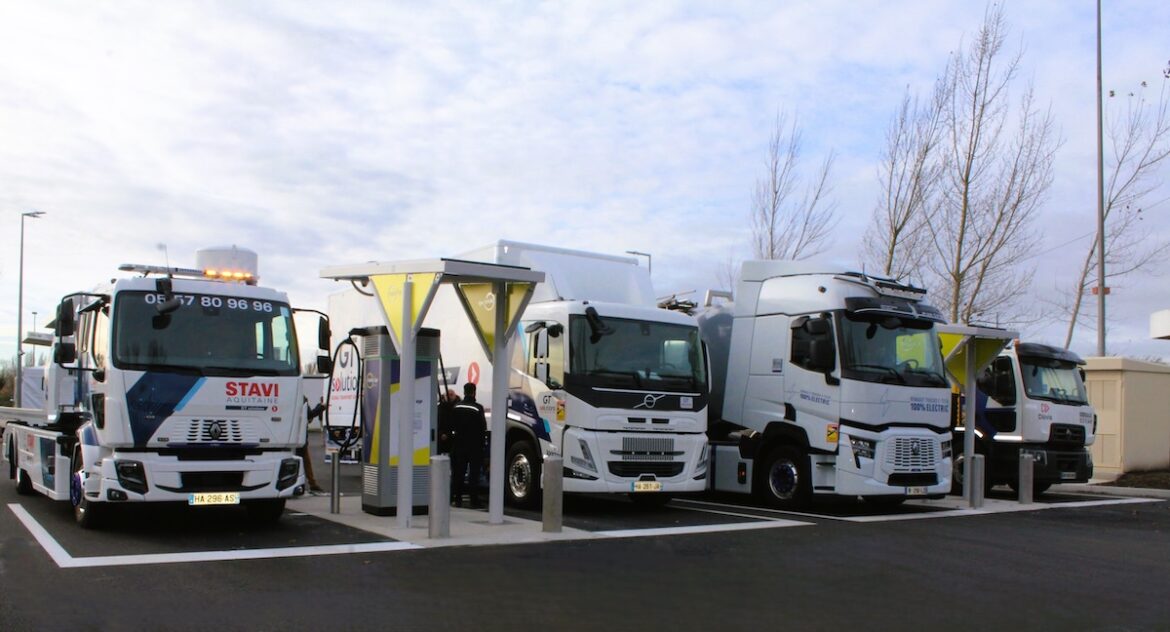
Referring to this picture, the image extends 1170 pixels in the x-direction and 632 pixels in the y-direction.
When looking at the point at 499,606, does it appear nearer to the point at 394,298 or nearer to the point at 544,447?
the point at 394,298

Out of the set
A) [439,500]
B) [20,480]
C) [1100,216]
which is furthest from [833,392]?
[1100,216]

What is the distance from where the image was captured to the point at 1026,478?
16.3 meters

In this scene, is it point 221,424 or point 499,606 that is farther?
point 221,424

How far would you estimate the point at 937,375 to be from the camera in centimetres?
1411

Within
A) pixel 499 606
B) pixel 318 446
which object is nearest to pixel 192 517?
pixel 499 606

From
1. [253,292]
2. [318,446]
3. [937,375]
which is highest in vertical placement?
[253,292]

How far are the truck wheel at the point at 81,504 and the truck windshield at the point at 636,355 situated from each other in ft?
18.5

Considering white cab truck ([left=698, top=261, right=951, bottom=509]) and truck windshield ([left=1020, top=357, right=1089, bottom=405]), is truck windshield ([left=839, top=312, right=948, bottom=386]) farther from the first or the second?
truck windshield ([left=1020, top=357, right=1089, bottom=405])

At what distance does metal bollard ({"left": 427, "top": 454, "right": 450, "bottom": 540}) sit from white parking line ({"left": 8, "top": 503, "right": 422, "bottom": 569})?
0.45m

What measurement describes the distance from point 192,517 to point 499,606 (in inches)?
246

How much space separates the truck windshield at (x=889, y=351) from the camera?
13.5 metres

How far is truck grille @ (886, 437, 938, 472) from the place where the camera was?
13484 millimetres

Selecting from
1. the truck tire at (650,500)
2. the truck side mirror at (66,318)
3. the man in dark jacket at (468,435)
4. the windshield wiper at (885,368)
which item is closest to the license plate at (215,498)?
the truck side mirror at (66,318)

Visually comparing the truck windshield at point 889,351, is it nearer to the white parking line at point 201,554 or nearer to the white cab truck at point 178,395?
the white parking line at point 201,554
